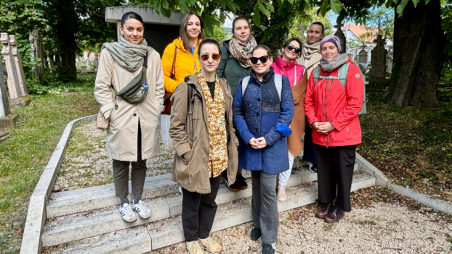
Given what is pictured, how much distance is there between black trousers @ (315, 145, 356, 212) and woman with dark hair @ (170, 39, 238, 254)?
1327mm

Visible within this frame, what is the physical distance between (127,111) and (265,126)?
1.35 m

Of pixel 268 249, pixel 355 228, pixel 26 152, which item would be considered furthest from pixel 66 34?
pixel 355 228

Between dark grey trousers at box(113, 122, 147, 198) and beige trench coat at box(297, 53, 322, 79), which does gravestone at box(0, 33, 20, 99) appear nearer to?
dark grey trousers at box(113, 122, 147, 198)

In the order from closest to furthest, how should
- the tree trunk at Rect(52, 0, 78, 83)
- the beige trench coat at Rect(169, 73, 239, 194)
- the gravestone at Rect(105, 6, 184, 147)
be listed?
the beige trench coat at Rect(169, 73, 239, 194), the gravestone at Rect(105, 6, 184, 147), the tree trunk at Rect(52, 0, 78, 83)

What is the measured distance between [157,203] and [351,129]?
2.43 meters

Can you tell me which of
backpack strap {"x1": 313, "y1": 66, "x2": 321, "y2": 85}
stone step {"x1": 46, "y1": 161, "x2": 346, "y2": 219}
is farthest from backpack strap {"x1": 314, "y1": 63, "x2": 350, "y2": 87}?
stone step {"x1": 46, "y1": 161, "x2": 346, "y2": 219}

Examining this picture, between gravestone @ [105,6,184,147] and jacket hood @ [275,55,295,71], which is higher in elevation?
gravestone @ [105,6,184,147]

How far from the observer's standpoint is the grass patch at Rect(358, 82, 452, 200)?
431cm

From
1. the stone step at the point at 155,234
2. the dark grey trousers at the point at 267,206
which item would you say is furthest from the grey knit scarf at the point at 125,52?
the stone step at the point at 155,234

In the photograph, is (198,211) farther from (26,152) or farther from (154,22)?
(154,22)

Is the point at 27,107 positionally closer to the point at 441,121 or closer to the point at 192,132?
the point at 192,132

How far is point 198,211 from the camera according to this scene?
9.00 ft

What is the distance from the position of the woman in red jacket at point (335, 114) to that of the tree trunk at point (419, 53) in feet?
17.9

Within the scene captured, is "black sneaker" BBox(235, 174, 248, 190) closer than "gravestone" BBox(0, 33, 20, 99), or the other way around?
"black sneaker" BBox(235, 174, 248, 190)
